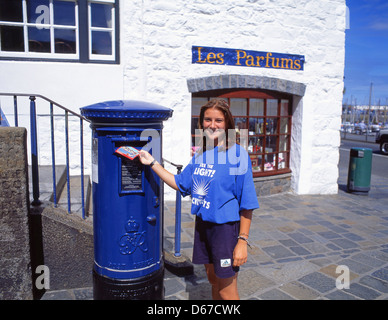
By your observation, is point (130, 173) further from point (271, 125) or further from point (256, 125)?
point (271, 125)

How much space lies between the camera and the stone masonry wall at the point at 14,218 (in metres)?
2.95

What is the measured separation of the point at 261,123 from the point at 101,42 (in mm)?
3671

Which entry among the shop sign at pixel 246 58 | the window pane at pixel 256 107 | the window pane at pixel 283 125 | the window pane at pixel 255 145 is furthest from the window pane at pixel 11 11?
the window pane at pixel 283 125

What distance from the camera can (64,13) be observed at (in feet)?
18.9

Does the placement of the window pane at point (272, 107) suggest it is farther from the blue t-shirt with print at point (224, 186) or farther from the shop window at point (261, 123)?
the blue t-shirt with print at point (224, 186)

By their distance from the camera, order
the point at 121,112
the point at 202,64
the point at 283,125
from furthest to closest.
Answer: the point at 283,125, the point at 202,64, the point at 121,112

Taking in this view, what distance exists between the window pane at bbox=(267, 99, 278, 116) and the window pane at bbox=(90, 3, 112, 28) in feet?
11.9

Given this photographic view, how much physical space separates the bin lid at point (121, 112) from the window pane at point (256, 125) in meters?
5.10

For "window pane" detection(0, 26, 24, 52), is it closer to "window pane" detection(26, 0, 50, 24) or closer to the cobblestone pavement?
"window pane" detection(26, 0, 50, 24)

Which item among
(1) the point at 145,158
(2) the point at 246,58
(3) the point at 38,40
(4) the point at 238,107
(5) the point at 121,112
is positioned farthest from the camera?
(4) the point at 238,107

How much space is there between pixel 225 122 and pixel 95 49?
4395mm

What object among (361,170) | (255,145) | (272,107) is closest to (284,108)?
(272,107)

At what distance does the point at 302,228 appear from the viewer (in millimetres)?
5449
